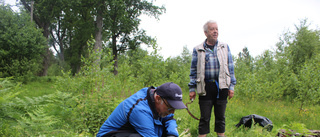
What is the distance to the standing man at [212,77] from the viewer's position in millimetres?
3109

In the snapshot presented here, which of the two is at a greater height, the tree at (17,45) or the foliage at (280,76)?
the tree at (17,45)

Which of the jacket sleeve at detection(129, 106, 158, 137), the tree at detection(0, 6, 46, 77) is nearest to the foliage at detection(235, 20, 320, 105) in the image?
the jacket sleeve at detection(129, 106, 158, 137)

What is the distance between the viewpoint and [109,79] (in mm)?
5703

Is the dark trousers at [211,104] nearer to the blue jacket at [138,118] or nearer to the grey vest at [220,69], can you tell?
the grey vest at [220,69]

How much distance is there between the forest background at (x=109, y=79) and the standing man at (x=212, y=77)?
0.95 meters

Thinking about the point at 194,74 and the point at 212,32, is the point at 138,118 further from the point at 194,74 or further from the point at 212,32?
the point at 212,32

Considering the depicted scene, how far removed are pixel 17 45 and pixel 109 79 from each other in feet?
35.1

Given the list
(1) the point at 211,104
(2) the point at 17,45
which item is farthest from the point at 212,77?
(2) the point at 17,45

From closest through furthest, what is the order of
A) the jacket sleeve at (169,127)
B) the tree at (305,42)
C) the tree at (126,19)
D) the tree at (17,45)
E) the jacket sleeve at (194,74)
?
the jacket sleeve at (169,127)
the jacket sleeve at (194,74)
the tree at (17,45)
the tree at (126,19)
the tree at (305,42)

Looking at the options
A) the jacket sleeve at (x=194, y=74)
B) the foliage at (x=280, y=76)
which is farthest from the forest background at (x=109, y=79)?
the jacket sleeve at (x=194, y=74)

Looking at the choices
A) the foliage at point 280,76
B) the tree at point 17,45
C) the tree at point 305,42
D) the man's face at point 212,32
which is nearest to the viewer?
the man's face at point 212,32

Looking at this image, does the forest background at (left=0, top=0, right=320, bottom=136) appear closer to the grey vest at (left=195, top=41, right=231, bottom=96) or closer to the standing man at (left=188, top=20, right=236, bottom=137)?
the standing man at (left=188, top=20, right=236, bottom=137)

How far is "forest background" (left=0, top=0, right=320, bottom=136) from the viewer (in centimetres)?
427

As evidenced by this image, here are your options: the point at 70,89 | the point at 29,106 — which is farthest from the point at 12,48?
the point at 29,106
